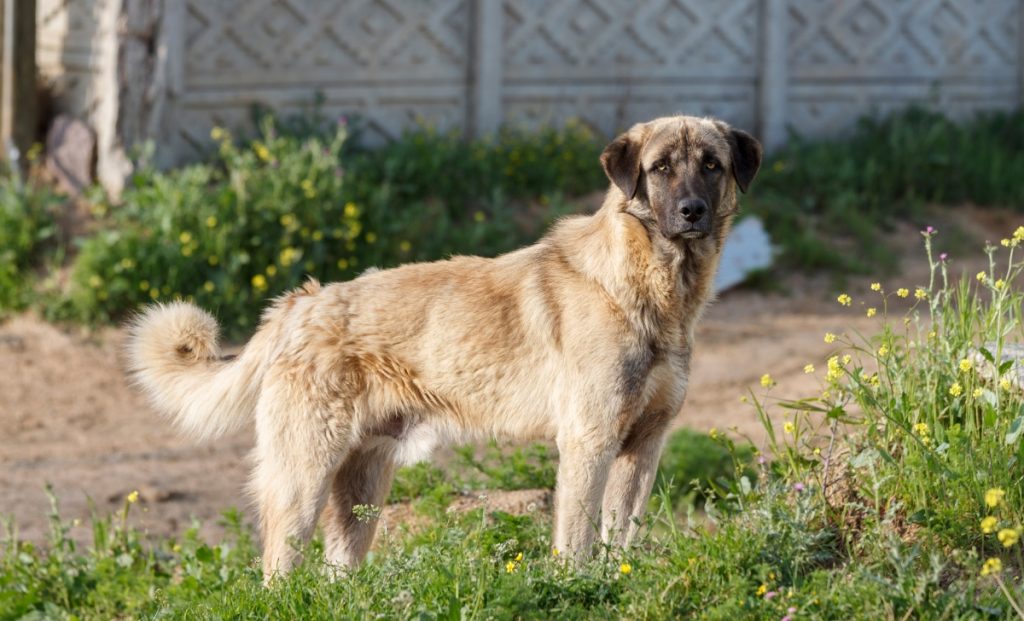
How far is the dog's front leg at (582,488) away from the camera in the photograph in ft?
14.3

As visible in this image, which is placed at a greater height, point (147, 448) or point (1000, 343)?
point (1000, 343)

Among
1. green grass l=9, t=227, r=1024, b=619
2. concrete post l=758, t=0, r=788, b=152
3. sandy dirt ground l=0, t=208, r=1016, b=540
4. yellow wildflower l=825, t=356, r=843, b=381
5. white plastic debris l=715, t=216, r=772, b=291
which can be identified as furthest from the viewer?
concrete post l=758, t=0, r=788, b=152

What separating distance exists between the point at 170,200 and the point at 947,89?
802cm

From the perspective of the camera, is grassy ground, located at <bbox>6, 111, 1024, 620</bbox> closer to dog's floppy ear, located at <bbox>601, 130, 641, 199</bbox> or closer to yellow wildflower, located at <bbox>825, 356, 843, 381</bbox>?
yellow wildflower, located at <bbox>825, 356, 843, 381</bbox>

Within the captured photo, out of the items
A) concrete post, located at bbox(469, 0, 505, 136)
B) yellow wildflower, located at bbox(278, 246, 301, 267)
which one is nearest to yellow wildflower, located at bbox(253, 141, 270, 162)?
yellow wildflower, located at bbox(278, 246, 301, 267)

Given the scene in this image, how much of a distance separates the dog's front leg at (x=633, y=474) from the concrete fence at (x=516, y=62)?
242 inches

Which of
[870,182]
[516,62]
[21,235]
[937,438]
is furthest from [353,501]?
[870,182]

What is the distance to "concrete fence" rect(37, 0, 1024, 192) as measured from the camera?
991 cm

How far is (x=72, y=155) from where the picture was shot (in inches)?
390

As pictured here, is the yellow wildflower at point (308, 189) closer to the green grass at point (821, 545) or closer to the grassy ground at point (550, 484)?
the grassy ground at point (550, 484)

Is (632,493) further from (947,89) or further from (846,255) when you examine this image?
(947,89)

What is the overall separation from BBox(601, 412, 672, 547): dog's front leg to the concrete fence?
20.2 ft

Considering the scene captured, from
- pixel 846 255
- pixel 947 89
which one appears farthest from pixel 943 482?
pixel 947 89

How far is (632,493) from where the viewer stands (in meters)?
4.59
